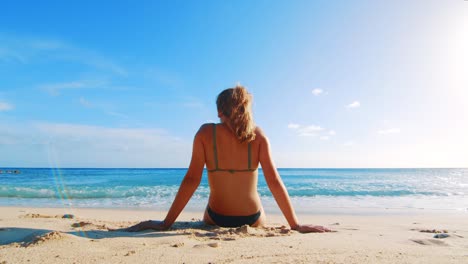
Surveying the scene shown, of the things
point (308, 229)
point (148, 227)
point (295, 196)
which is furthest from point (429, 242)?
point (295, 196)

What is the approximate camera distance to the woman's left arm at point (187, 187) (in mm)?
3195

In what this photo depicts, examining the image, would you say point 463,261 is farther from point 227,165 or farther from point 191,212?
point 191,212

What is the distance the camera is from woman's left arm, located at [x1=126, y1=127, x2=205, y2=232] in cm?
320

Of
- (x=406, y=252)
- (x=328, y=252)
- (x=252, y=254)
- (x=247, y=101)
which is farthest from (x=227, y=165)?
(x=406, y=252)

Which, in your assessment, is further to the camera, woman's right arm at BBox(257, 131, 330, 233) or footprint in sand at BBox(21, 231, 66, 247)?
woman's right arm at BBox(257, 131, 330, 233)

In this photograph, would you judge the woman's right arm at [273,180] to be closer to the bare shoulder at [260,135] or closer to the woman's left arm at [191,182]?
the bare shoulder at [260,135]

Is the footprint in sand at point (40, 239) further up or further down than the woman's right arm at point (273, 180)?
further down

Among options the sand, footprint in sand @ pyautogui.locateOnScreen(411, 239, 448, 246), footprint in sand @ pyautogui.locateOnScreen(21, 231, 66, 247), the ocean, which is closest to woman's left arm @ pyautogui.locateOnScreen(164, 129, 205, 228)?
the sand

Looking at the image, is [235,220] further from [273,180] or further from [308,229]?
[308,229]

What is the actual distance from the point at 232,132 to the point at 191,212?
487cm

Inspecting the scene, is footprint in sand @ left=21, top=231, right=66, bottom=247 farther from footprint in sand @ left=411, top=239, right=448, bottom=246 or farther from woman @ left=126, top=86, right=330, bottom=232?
footprint in sand @ left=411, top=239, right=448, bottom=246

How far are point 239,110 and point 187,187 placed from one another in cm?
104

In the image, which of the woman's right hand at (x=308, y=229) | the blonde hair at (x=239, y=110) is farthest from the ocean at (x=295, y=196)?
the blonde hair at (x=239, y=110)

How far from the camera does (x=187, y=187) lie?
3.23 metres
